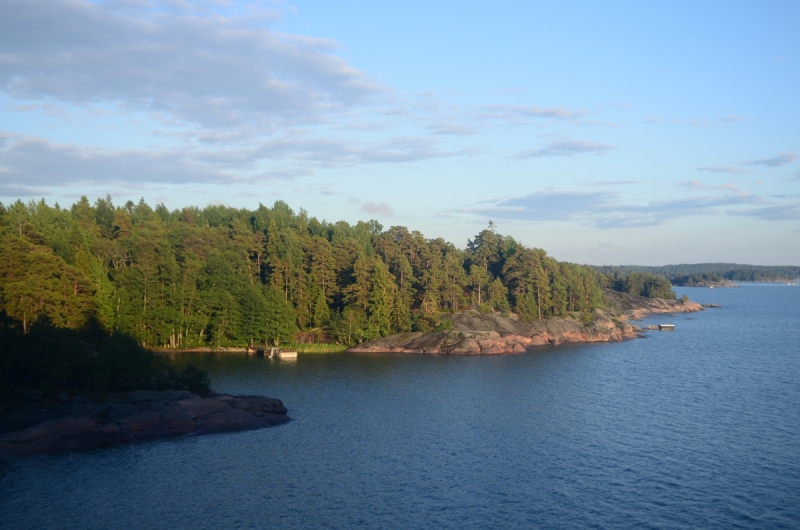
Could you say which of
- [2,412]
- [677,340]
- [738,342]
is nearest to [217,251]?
[2,412]

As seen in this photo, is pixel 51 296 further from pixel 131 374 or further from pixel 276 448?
pixel 276 448

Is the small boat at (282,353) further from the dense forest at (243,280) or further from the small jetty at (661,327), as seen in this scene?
the small jetty at (661,327)

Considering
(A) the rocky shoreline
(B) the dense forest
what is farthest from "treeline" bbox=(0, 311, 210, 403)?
(A) the rocky shoreline

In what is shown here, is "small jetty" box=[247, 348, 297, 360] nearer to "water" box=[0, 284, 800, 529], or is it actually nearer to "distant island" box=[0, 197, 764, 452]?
"distant island" box=[0, 197, 764, 452]

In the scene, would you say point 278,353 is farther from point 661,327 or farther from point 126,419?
point 661,327

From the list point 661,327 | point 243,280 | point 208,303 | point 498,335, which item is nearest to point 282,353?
point 208,303

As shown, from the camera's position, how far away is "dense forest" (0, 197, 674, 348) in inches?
3120

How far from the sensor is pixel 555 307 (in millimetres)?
119250

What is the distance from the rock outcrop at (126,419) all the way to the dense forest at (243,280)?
28.1m

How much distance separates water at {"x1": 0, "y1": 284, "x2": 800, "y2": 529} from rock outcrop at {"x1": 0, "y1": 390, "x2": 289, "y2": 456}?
1.59m

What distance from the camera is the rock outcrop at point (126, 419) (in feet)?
139

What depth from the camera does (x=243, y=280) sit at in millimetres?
100625

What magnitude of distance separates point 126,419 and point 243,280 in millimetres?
55519

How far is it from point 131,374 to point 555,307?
3364 inches
